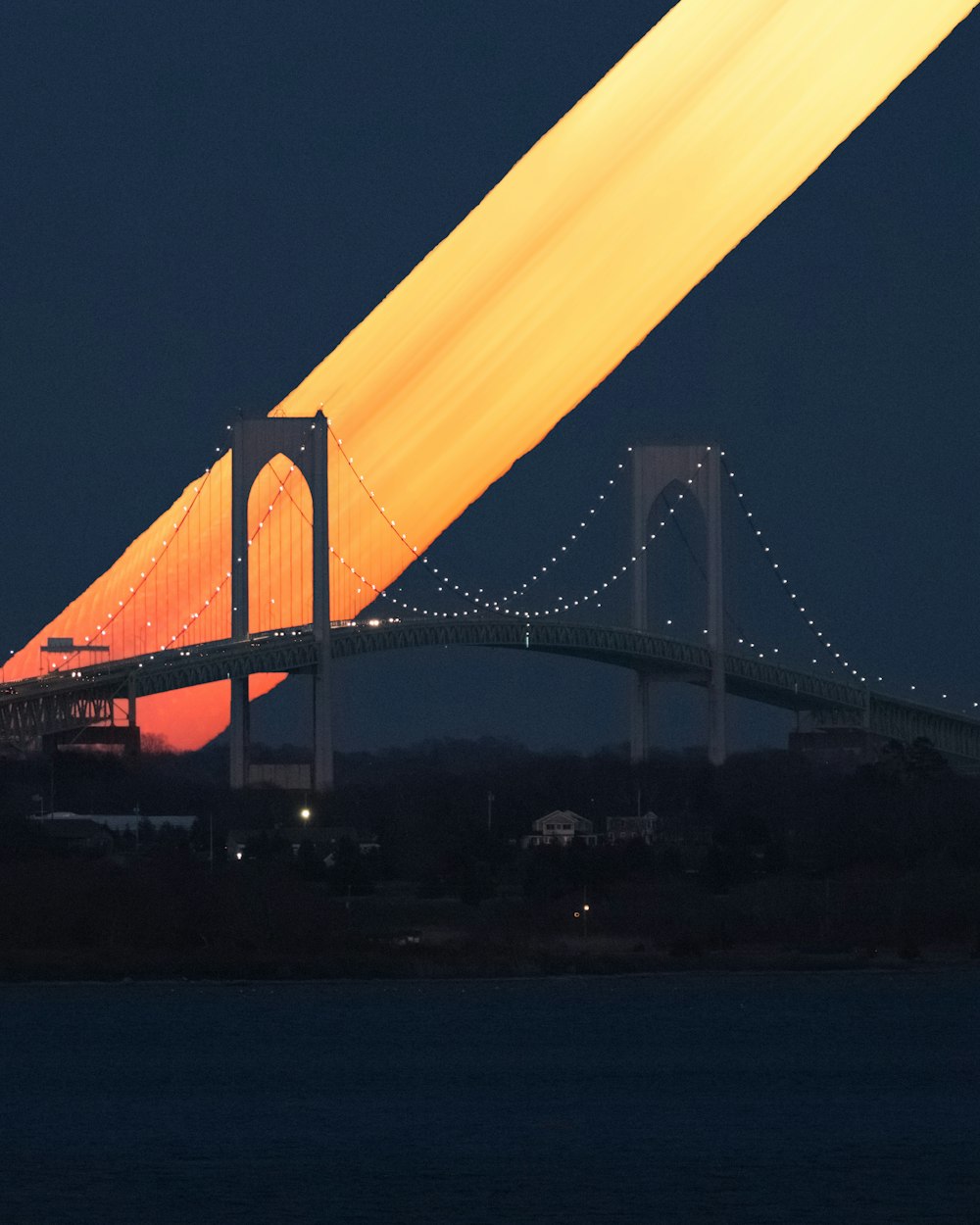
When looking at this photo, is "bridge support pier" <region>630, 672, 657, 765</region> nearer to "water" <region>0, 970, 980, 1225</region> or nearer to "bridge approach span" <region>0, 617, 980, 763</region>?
"bridge approach span" <region>0, 617, 980, 763</region>

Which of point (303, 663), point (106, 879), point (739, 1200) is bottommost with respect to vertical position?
point (739, 1200)

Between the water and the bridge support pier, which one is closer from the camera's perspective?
the water

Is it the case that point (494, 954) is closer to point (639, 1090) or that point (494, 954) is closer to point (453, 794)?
point (639, 1090)

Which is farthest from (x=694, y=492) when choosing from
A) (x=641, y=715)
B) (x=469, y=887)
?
(x=469, y=887)

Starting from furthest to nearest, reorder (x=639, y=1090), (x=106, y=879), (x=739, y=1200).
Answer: (x=106, y=879), (x=639, y=1090), (x=739, y=1200)

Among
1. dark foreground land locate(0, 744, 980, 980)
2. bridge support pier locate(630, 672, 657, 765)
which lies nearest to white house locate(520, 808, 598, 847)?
dark foreground land locate(0, 744, 980, 980)

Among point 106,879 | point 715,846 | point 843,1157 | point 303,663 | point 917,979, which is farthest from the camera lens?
point 303,663

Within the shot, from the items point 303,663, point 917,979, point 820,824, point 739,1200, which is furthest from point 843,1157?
point 303,663

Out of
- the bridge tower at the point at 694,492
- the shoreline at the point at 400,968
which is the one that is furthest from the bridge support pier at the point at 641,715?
the shoreline at the point at 400,968
